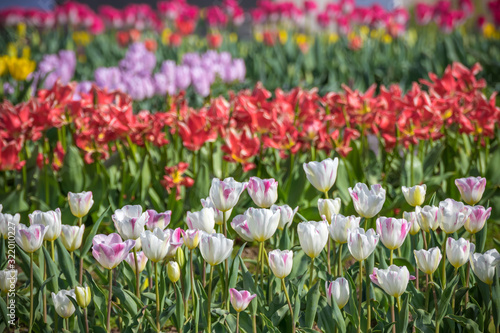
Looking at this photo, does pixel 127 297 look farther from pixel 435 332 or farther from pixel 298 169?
pixel 298 169

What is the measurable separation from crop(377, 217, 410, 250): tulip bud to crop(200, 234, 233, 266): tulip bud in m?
0.36

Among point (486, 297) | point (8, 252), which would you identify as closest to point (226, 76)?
point (8, 252)

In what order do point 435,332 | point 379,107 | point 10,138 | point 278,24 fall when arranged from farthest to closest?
1. point 278,24
2. point 379,107
3. point 10,138
4. point 435,332

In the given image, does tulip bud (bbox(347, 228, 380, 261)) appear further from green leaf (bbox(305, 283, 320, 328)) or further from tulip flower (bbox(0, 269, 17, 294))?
tulip flower (bbox(0, 269, 17, 294))

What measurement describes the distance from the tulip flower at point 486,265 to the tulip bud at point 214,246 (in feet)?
1.89

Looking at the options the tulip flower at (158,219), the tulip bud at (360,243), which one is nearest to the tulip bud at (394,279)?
the tulip bud at (360,243)

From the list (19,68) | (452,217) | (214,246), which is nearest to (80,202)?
(214,246)

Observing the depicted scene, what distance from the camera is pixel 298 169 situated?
2672 mm

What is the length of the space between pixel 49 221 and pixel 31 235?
61mm

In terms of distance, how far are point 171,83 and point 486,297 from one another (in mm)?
3055

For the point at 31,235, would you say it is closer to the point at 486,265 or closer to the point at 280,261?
the point at 280,261

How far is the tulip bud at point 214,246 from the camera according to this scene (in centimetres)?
132

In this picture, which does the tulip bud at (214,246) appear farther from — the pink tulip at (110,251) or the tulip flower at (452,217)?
the tulip flower at (452,217)

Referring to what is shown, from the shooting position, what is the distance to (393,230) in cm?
138
